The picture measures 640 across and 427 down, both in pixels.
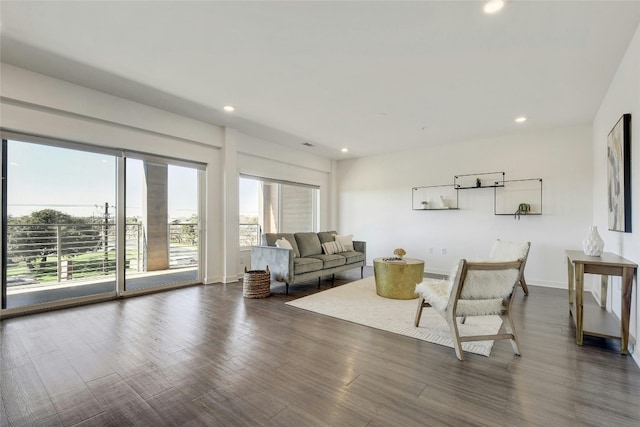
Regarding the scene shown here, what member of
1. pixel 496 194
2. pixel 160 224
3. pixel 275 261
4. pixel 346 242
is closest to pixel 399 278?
pixel 275 261

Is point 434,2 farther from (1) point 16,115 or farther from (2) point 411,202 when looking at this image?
(2) point 411,202

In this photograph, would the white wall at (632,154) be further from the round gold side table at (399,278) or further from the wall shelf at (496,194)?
the round gold side table at (399,278)

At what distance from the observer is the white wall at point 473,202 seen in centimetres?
482

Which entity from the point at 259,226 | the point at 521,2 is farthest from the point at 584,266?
the point at 259,226

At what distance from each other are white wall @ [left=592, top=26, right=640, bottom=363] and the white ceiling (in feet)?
0.50

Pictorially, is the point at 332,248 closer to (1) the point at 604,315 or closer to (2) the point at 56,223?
(1) the point at 604,315

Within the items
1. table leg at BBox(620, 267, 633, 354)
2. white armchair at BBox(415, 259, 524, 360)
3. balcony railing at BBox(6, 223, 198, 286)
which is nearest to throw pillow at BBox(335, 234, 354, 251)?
white armchair at BBox(415, 259, 524, 360)

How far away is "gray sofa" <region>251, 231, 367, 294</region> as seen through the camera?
14.4 feet

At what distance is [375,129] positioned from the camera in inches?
200

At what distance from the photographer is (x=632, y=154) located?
2529 millimetres

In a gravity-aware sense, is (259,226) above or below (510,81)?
below

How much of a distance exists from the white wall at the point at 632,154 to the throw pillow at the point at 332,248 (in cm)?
376

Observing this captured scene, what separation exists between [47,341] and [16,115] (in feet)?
8.07

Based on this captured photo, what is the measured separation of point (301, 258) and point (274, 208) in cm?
203
